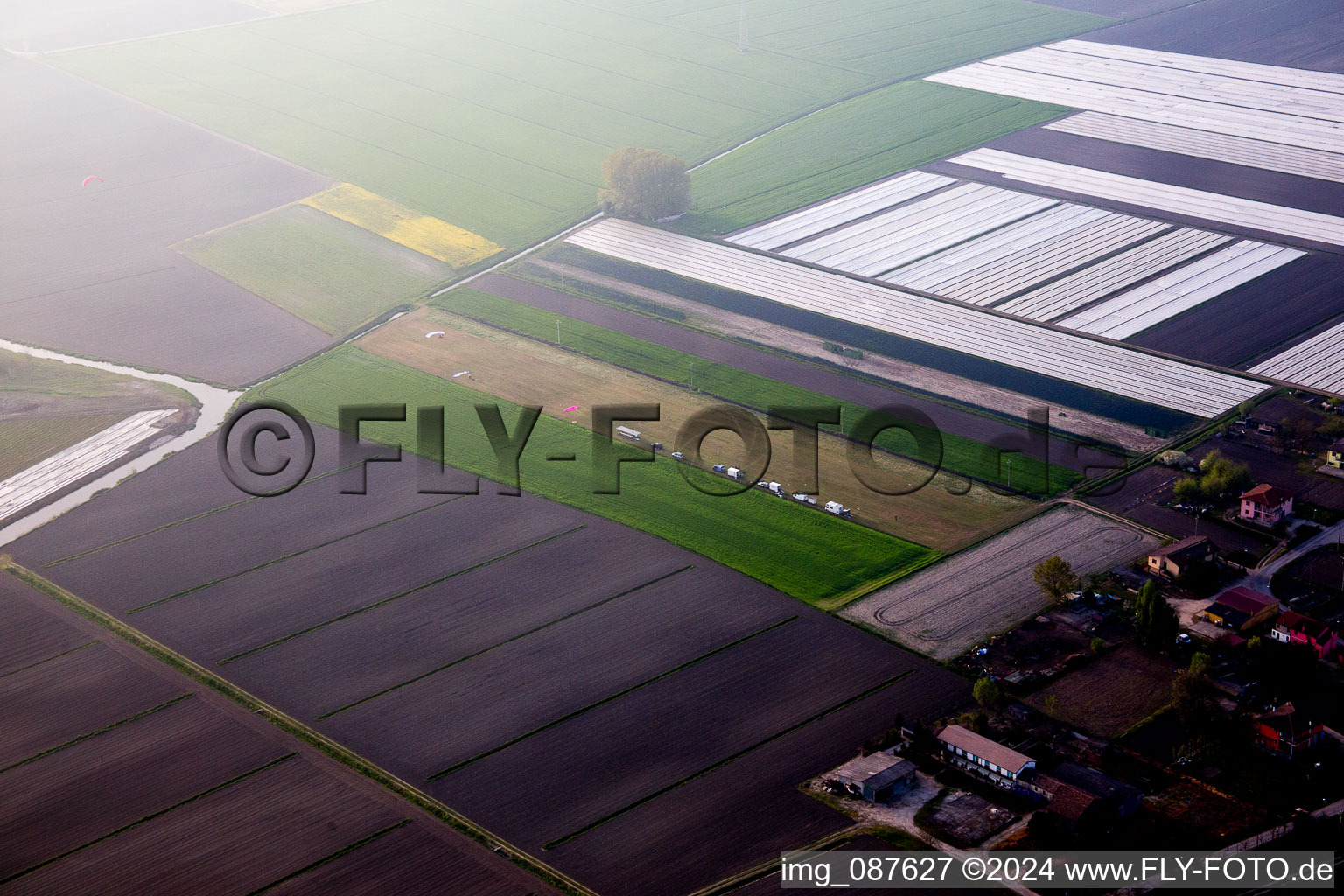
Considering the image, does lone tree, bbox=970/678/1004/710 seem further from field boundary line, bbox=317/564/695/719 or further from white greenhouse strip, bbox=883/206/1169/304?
white greenhouse strip, bbox=883/206/1169/304

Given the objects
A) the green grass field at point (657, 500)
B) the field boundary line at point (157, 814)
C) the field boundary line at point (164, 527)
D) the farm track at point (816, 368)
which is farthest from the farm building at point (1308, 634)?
the field boundary line at point (164, 527)

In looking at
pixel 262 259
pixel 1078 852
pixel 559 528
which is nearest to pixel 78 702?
pixel 559 528

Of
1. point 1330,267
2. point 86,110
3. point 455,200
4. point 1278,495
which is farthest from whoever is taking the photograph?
point 86,110

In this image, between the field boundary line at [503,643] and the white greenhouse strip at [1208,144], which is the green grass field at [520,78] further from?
the field boundary line at [503,643]

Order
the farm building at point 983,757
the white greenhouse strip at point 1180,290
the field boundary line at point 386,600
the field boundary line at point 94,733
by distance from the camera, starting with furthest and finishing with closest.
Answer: the white greenhouse strip at point 1180,290
the field boundary line at point 386,600
the field boundary line at point 94,733
the farm building at point 983,757

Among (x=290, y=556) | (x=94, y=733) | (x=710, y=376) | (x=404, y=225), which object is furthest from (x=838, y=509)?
(x=404, y=225)

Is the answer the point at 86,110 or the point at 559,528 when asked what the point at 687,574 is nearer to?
the point at 559,528
